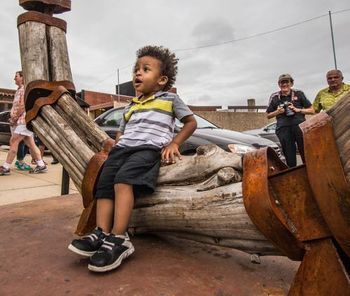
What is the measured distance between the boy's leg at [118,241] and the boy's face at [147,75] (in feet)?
2.14

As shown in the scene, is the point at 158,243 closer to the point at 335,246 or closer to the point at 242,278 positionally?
the point at 242,278

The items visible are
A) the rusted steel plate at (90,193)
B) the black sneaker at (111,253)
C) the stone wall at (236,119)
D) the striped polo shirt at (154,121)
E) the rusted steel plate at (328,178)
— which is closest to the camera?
the rusted steel plate at (328,178)

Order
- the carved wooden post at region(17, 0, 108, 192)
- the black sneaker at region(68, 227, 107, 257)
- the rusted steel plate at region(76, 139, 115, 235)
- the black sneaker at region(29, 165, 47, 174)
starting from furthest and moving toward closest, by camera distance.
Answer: the black sneaker at region(29, 165, 47, 174)
the carved wooden post at region(17, 0, 108, 192)
the rusted steel plate at region(76, 139, 115, 235)
the black sneaker at region(68, 227, 107, 257)

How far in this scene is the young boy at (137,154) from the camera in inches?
53.3

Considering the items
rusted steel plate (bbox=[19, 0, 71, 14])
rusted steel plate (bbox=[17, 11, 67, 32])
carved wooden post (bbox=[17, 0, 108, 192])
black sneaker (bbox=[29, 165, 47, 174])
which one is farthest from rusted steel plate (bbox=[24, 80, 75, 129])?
black sneaker (bbox=[29, 165, 47, 174])

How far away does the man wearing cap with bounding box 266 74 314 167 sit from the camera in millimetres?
4348

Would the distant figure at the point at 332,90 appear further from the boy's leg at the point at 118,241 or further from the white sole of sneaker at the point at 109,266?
the white sole of sneaker at the point at 109,266

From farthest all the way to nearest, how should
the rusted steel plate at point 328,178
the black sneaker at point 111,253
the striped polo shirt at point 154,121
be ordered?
the striped polo shirt at point 154,121 < the black sneaker at point 111,253 < the rusted steel plate at point 328,178

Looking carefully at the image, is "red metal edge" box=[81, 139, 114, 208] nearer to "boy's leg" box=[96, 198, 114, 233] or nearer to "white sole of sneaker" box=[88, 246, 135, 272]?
"boy's leg" box=[96, 198, 114, 233]

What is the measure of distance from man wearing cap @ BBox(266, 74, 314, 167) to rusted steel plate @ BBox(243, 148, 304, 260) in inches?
136

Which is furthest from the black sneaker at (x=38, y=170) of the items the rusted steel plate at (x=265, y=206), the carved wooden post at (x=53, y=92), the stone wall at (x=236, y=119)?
the stone wall at (x=236, y=119)

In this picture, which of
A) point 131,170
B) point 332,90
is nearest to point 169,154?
point 131,170

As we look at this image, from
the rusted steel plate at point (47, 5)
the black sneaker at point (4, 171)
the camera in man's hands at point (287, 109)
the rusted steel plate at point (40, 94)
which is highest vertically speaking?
the rusted steel plate at point (47, 5)

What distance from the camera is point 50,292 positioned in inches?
42.5
